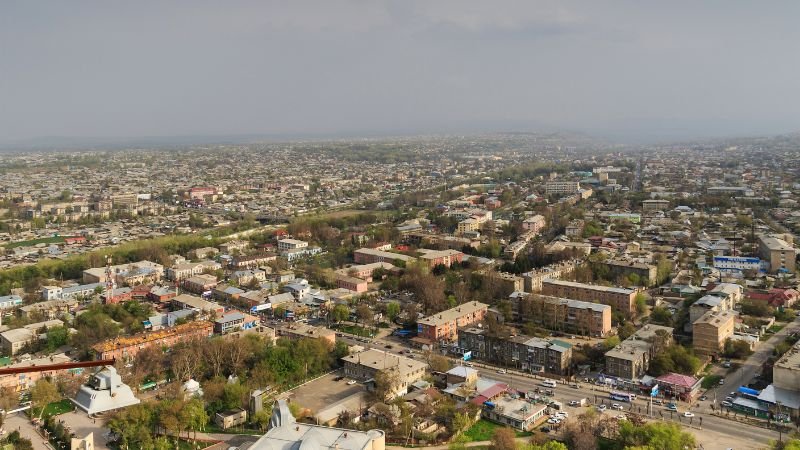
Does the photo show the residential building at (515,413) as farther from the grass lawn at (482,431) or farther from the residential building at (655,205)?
the residential building at (655,205)

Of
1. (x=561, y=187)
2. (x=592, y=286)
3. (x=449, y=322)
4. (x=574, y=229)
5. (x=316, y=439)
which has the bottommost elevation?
(x=449, y=322)

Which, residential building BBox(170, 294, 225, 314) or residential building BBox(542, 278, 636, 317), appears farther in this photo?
residential building BBox(170, 294, 225, 314)

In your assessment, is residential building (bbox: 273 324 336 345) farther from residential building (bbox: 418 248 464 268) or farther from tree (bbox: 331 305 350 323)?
residential building (bbox: 418 248 464 268)

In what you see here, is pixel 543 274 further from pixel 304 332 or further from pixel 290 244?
pixel 290 244

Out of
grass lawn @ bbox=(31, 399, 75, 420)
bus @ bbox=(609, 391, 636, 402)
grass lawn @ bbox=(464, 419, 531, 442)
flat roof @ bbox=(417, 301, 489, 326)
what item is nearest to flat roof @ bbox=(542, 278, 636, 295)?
flat roof @ bbox=(417, 301, 489, 326)

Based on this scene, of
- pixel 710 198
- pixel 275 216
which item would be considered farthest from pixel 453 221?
pixel 710 198

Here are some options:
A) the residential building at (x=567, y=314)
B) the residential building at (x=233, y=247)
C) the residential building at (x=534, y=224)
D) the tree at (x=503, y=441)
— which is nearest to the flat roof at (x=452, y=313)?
the residential building at (x=567, y=314)

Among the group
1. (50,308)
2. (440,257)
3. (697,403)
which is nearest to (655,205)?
(440,257)
